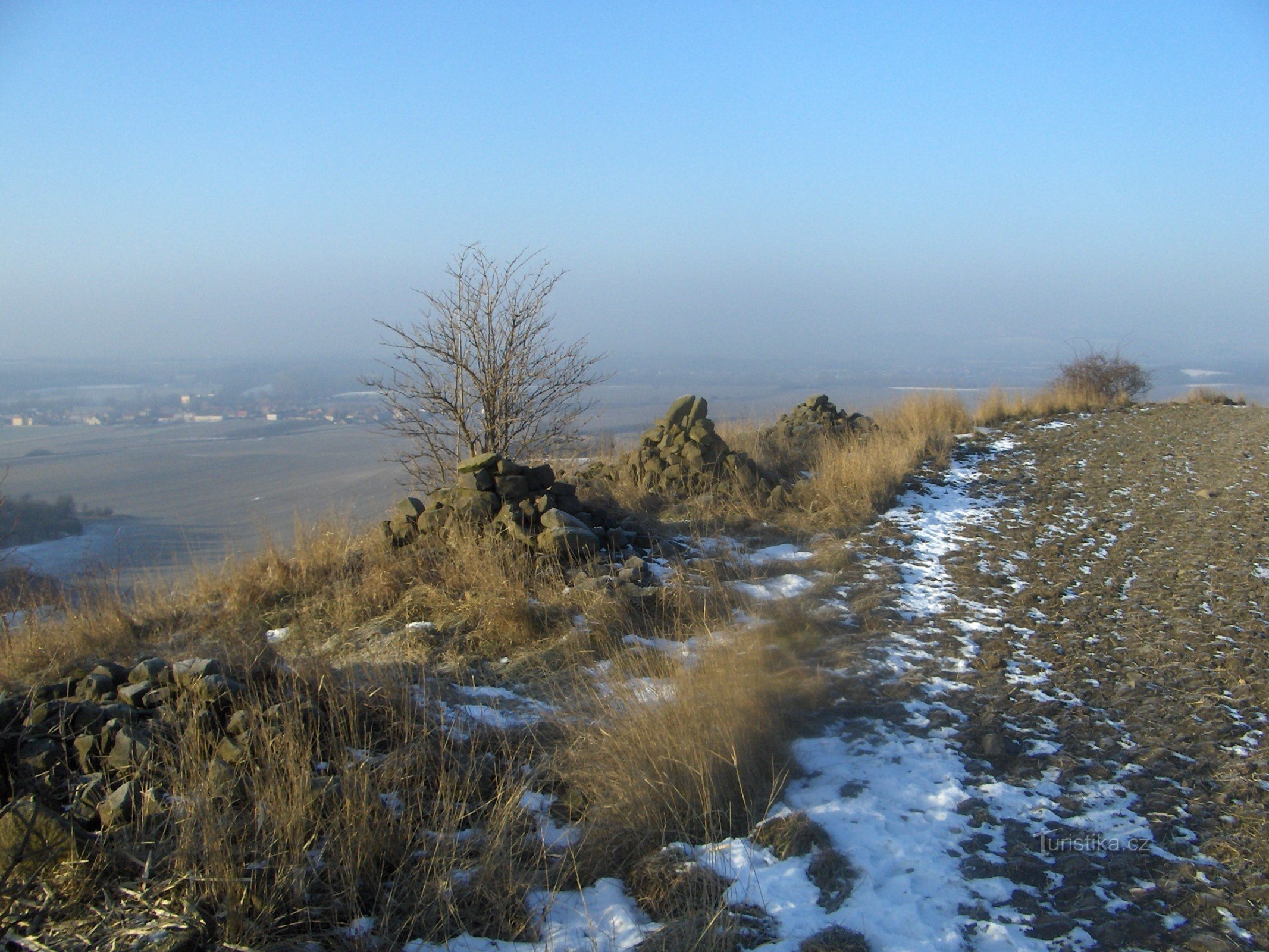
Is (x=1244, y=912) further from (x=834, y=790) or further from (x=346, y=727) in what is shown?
(x=346, y=727)

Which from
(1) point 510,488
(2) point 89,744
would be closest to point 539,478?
(1) point 510,488

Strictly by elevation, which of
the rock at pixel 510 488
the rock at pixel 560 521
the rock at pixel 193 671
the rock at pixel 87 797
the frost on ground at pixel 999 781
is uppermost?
the rock at pixel 510 488

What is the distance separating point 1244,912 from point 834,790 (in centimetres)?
144

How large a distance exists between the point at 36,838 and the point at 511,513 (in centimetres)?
435

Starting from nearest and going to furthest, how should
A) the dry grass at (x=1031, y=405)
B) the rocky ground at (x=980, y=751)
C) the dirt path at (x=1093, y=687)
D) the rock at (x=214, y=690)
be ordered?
the rocky ground at (x=980, y=751) → the dirt path at (x=1093, y=687) → the rock at (x=214, y=690) → the dry grass at (x=1031, y=405)

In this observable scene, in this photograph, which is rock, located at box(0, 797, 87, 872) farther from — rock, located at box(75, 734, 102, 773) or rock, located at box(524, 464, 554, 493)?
rock, located at box(524, 464, 554, 493)

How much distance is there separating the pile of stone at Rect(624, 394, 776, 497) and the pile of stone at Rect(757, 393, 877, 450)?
1849mm

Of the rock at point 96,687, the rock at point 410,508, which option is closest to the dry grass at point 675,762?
the rock at point 96,687

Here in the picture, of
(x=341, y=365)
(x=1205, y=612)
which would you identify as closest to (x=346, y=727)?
(x=1205, y=612)

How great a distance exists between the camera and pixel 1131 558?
6.61m

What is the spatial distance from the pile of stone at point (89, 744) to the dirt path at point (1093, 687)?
3.07m

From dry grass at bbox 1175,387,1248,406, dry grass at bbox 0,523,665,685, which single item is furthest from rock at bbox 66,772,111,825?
dry grass at bbox 1175,387,1248,406

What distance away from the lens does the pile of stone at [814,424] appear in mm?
11867

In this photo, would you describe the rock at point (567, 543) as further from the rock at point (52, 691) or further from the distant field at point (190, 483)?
the rock at point (52, 691)
